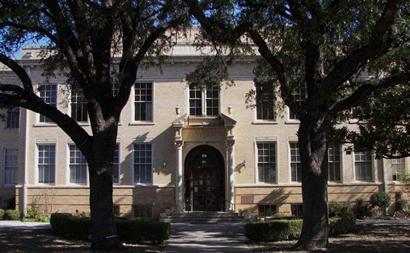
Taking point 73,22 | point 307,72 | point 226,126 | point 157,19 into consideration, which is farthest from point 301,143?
A: point 226,126

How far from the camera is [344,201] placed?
110 feet

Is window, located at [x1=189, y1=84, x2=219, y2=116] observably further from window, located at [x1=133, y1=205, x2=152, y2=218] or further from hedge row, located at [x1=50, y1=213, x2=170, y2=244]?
hedge row, located at [x1=50, y1=213, x2=170, y2=244]

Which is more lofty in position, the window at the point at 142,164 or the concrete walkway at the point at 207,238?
the window at the point at 142,164

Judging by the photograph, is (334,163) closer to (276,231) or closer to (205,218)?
(205,218)

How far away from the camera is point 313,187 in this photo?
52.3ft

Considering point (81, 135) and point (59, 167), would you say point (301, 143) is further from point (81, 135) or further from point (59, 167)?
point (59, 167)

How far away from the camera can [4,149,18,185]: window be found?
36719mm

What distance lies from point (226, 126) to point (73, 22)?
16615mm

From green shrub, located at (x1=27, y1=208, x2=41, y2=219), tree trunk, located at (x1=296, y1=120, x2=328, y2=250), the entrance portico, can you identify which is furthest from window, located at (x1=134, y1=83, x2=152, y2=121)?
tree trunk, located at (x1=296, y1=120, x2=328, y2=250)

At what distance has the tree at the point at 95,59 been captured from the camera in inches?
618

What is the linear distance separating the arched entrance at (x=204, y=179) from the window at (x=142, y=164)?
2165mm

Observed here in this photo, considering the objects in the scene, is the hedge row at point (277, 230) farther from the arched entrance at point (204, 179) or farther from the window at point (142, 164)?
the window at point (142, 164)

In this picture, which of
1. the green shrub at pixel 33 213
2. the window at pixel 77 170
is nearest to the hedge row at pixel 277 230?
the window at pixel 77 170

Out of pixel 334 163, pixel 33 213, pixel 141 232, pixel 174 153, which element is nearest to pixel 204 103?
pixel 174 153
